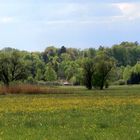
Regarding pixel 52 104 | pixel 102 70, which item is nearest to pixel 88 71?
pixel 102 70

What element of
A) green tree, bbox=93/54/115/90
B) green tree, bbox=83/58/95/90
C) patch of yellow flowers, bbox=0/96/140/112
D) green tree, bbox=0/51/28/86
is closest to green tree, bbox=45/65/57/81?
green tree, bbox=83/58/95/90

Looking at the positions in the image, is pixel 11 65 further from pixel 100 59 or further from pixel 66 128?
Answer: pixel 66 128

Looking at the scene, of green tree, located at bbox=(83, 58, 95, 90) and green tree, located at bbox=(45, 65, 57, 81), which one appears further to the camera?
green tree, located at bbox=(45, 65, 57, 81)

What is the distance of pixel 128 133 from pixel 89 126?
2866mm

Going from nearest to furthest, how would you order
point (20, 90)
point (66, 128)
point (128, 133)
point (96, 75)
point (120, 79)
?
point (128, 133) < point (66, 128) < point (20, 90) < point (96, 75) < point (120, 79)

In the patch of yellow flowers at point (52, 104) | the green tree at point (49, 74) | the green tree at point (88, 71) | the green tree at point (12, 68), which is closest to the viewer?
the patch of yellow flowers at point (52, 104)

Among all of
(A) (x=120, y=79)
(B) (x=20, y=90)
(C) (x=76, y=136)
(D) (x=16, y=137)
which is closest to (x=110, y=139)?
(C) (x=76, y=136)

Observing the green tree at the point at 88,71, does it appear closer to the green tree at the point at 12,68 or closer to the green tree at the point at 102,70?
the green tree at the point at 102,70

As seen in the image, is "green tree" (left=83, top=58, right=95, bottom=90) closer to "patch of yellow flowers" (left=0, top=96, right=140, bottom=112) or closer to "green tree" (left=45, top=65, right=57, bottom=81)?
"green tree" (left=45, top=65, right=57, bottom=81)

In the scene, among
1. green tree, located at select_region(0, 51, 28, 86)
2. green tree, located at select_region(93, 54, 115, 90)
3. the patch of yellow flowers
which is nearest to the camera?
the patch of yellow flowers

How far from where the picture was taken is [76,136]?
16.6m

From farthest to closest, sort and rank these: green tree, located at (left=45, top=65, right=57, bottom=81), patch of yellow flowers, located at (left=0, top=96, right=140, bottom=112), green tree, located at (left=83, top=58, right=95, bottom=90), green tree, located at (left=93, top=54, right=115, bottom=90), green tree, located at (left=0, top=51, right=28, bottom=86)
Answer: green tree, located at (left=45, top=65, right=57, bottom=81) → green tree, located at (left=83, top=58, right=95, bottom=90) → green tree, located at (left=93, top=54, right=115, bottom=90) → green tree, located at (left=0, top=51, right=28, bottom=86) → patch of yellow flowers, located at (left=0, top=96, right=140, bottom=112)

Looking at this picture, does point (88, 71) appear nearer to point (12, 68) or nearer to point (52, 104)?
point (12, 68)

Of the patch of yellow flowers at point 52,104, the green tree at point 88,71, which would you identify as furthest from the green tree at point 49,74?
the patch of yellow flowers at point 52,104
